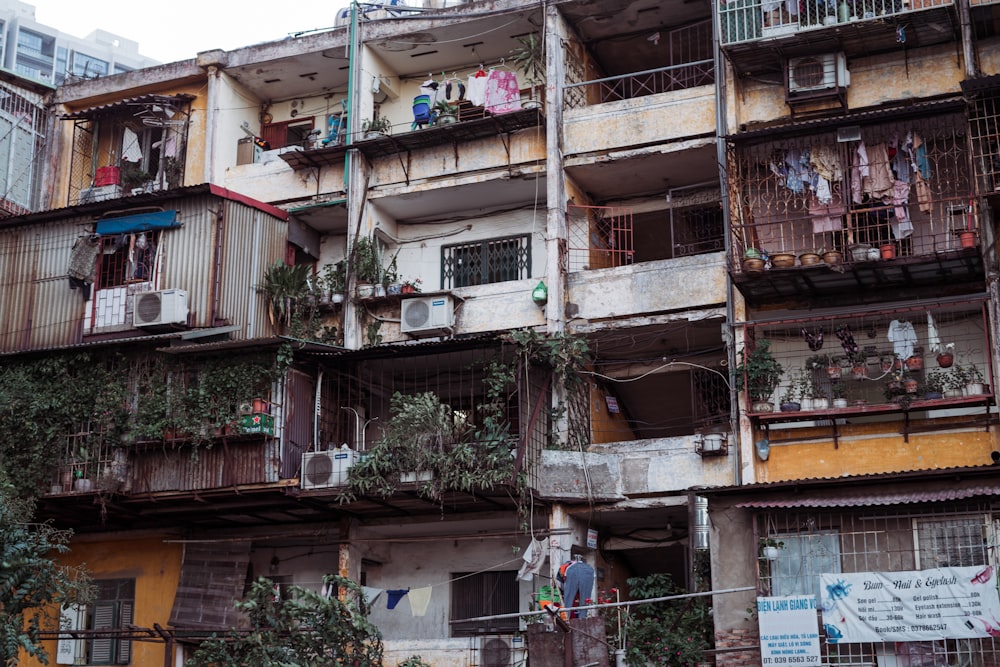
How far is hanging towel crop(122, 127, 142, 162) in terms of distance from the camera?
2681 centimetres

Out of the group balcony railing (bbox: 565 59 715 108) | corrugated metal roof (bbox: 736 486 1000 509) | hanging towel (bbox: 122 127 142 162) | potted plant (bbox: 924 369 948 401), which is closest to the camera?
corrugated metal roof (bbox: 736 486 1000 509)

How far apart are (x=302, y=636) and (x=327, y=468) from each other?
4126 mm

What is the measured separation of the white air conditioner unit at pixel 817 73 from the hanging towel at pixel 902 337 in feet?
13.1

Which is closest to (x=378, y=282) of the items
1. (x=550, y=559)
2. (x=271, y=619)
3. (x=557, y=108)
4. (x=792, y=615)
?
(x=557, y=108)

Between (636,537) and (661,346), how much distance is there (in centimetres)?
339

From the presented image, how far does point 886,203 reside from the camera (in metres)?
20.5

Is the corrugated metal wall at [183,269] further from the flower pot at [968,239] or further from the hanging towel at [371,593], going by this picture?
the flower pot at [968,239]

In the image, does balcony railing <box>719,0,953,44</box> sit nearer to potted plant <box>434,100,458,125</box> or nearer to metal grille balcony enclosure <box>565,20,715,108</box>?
metal grille balcony enclosure <box>565,20,715,108</box>

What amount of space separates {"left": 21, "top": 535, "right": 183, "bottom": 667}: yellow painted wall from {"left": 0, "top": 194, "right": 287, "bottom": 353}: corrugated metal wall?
3.89m

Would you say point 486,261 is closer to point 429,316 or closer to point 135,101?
point 429,316

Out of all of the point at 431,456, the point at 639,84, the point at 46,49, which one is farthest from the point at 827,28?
the point at 46,49

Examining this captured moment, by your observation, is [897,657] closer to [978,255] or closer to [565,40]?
[978,255]

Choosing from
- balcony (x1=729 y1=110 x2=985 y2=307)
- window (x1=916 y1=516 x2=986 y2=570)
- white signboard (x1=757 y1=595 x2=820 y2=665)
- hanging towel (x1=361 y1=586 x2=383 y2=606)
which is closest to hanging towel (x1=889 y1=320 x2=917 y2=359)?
balcony (x1=729 y1=110 x2=985 y2=307)

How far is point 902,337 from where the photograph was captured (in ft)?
66.1
